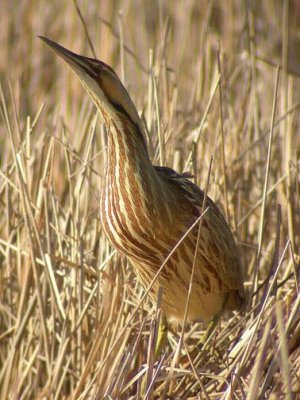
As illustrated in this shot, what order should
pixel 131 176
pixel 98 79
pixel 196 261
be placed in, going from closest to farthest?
pixel 98 79
pixel 131 176
pixel 196 261

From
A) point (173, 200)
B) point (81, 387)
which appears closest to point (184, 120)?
point (173, 200)

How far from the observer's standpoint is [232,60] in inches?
203

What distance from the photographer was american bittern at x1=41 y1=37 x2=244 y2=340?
283 cm

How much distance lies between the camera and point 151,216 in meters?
3.02

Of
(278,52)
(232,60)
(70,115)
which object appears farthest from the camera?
(278,52)

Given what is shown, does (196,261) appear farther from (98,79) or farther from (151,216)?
(98,79)

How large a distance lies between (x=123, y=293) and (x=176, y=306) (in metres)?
0.18

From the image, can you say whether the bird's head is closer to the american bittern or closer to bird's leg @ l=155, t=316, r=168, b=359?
the american bittern

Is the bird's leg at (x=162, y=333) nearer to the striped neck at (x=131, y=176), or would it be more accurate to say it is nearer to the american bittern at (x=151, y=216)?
the american bittern at (x=151, y=216)

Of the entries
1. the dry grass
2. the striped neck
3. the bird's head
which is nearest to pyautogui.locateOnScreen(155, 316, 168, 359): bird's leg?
the dry grass

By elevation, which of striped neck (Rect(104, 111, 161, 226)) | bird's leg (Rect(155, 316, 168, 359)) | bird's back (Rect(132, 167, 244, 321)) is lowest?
bird's leg (Rect(155, 316, 168, 359))

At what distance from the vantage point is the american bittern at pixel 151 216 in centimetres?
283

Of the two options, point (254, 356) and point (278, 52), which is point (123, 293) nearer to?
point (254, 356)

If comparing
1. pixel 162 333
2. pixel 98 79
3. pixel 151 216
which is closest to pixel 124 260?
pixel 162 333
